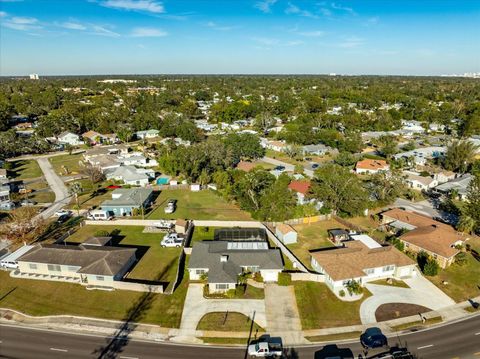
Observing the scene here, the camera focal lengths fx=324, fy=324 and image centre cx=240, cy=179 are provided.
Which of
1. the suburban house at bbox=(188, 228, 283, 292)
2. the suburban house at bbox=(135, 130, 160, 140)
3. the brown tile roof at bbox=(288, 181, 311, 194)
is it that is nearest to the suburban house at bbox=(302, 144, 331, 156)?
the brown tile roof at bbox=(288, 181, 311, 194)

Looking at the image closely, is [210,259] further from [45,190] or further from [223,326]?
[45,190]

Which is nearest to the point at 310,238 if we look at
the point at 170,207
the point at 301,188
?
the point at 301,188

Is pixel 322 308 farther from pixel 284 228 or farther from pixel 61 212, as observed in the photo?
pixel 61 212

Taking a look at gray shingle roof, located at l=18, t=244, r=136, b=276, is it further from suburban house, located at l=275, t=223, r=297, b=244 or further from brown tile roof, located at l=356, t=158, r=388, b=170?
brown tile roof, located at l=356, t=158, r=388, b=170

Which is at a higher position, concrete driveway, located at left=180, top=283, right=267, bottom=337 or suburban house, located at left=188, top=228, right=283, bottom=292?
suburban house, located at left=188, top=228, right=283, bottom=292

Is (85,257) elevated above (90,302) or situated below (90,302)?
above

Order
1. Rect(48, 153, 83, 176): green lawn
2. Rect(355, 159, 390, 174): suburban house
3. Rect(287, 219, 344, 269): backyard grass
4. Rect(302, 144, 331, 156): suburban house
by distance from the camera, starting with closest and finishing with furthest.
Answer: Rect(287, 219, 344, 269): backyard grass < Rect(355, 159, 390, 174): suburban house < Rect(48, 153, 83, 176): green lawn < Rect(302, 144, 331, 156): suburban house
